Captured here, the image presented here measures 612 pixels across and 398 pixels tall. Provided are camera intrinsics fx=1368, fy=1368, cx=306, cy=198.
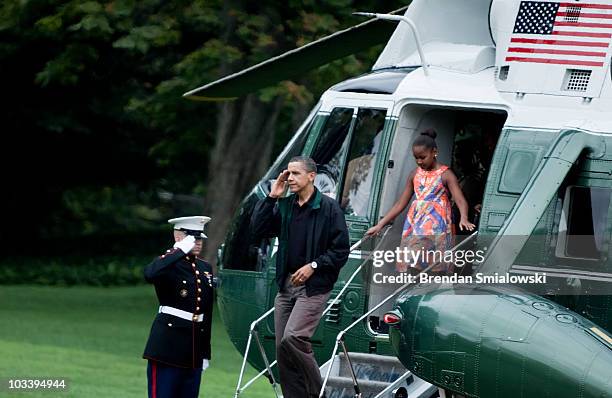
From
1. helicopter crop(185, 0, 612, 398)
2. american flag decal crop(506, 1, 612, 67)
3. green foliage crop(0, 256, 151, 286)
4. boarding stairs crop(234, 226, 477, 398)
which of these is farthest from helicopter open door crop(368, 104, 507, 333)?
green foliage crop(0, 256, 151, 286)

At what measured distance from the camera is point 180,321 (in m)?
10.0

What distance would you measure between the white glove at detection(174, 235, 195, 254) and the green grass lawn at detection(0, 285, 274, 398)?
4.05 metres

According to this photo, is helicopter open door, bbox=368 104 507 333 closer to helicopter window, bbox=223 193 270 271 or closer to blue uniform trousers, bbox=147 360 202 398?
helicopter window, bbox=223 193 270 271

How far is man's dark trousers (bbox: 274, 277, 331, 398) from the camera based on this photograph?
9516mm

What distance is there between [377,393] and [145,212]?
122 ft

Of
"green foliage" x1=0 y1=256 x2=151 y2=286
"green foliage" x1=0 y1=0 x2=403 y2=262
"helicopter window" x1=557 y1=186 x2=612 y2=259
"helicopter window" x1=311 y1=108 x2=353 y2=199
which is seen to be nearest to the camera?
"helicopter window" x1=557 y1=186 x2=612 y2=259

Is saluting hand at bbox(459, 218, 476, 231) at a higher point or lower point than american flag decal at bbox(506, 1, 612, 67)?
lower

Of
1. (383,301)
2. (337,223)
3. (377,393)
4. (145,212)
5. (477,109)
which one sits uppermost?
(477,109)

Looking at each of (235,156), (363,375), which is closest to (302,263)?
(363,375)

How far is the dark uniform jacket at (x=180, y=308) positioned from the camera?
9969 millimetres

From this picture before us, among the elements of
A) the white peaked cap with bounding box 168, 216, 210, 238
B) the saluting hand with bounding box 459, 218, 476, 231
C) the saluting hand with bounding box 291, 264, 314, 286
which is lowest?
the saluting hand with bounding box 291, 264, 314, 286

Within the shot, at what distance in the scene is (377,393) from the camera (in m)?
10.0

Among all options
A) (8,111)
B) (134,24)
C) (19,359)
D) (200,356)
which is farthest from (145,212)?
(200,356)

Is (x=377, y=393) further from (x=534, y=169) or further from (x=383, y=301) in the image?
(x=534, y=169)
